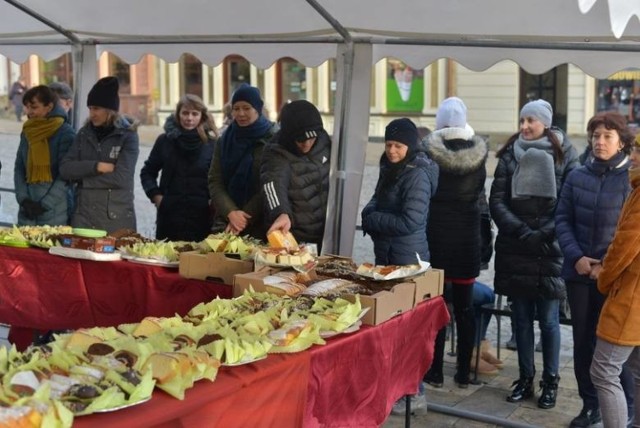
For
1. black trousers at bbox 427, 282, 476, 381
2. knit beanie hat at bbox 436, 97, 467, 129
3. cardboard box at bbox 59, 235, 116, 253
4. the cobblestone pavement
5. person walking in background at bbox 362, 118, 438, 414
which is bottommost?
the cobblestone pavement

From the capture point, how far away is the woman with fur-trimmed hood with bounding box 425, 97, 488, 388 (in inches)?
201

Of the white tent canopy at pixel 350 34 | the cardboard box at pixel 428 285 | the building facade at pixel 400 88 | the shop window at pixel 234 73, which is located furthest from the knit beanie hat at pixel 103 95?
the shop window at pixel 234 73

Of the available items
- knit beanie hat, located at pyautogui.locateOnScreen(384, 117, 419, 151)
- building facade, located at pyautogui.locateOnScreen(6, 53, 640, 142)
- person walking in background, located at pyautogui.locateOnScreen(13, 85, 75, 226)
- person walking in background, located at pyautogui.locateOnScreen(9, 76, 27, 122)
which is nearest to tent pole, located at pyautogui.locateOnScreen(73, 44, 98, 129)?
person walking in background, located at pyautogui.locateOnScreen(13, 85, 75, 226)

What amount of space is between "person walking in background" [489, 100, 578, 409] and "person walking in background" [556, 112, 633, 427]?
367 mm

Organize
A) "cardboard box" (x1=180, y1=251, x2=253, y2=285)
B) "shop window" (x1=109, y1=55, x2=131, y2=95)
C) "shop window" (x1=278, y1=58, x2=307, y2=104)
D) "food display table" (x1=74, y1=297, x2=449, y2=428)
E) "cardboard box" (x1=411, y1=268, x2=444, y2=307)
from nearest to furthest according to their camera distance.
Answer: "food display table" (x1=74, y1=297, x2=449, y2=428), "cardboard box" (x1=411, y1=268, x2=444, y2=307), "cardboard box" (x1=180, y1=251, x2=253, y2=285), "shop window" (x1=278, y1=58, x2=307, y2=104), "shop window" (x1=109, y1=55, x2=131, y2=95)

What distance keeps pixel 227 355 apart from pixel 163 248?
1930 millimetres

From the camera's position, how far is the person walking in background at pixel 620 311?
12.1 ft

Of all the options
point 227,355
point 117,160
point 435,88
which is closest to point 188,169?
point 117,160

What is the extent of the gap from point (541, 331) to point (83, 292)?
8.42 feet

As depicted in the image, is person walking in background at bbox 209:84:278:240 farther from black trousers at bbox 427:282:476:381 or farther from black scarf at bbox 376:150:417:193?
black trousers at bbox 427:282:476:381

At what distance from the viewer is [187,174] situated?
597 cm

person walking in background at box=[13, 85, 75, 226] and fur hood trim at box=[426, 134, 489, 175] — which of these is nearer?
fur hood trim at box=[426, 134, 489, 175]

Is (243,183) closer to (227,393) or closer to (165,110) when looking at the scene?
(227,393)

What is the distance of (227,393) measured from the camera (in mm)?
2613
